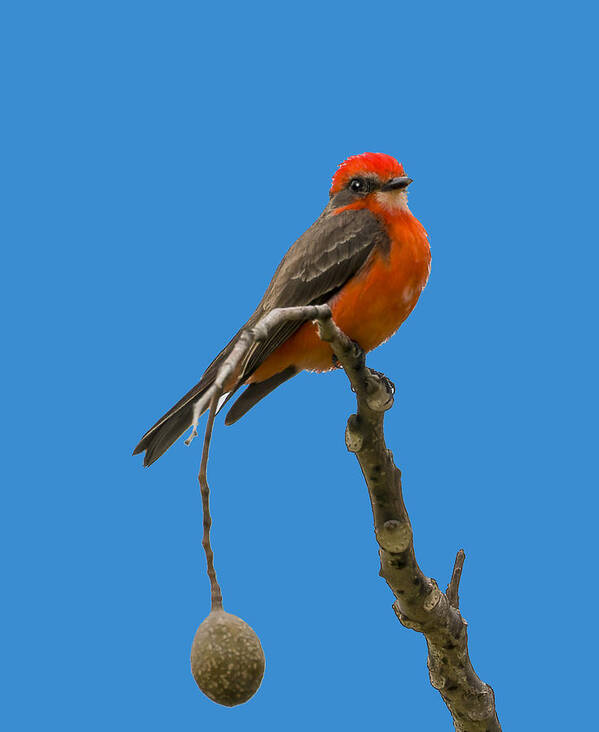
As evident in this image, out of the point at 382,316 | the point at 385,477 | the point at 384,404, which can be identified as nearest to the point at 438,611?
the point at 385,477

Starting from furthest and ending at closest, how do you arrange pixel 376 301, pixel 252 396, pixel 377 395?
pixel 252 396
pixel 376 301
pixel 377 395

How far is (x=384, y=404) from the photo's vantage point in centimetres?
473

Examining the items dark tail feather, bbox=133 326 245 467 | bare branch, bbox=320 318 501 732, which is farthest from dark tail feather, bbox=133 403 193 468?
bare branch, bbox=320 318 501 732

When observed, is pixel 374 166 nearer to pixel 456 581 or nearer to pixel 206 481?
pixel 456 581

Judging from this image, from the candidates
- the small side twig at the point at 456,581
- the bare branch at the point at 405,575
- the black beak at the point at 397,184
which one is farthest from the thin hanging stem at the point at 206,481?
the small side twig at the point at 456,581

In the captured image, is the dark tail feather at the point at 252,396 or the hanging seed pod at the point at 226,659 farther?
the dark tail feather at the point at 252,396

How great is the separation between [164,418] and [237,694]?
1.93 m

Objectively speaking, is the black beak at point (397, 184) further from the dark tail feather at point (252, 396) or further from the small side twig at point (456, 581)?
the small side twig at point (456, 581)

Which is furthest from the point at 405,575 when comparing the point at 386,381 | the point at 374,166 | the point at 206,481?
the point at 206,481

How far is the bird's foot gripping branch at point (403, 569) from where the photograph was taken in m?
4.68

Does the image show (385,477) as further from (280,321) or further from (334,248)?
(280,321)

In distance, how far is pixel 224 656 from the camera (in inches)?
122

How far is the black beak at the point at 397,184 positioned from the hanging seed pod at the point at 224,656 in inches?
98.9

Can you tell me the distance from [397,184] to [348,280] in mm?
563
